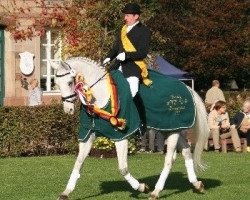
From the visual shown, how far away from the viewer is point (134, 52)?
43.9ft

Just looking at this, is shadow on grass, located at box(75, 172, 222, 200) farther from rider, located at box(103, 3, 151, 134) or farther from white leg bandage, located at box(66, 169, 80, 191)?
rider, located at box(103, 3, 151, 134)

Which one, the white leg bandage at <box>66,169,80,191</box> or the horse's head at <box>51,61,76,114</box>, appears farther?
the white leg bandage at <box>66,169,80,191</box>

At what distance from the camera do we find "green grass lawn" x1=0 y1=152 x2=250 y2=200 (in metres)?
13.8

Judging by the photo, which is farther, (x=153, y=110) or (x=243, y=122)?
(x=243, y=122)

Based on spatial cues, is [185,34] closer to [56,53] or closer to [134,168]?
[56,53]

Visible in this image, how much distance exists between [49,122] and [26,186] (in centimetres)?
705

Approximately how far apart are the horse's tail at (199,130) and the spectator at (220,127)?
953cm

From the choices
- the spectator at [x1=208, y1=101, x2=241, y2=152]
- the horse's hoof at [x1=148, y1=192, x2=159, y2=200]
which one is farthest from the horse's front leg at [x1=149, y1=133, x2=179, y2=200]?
the spectator at [x1=208, y1=101, x2=241, y2=152]

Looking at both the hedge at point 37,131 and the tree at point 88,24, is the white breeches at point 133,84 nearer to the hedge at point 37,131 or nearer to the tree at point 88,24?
the hedge at point 37,131

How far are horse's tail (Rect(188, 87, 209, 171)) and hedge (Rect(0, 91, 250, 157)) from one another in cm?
686

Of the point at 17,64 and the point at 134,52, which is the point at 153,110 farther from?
the point at 17,64

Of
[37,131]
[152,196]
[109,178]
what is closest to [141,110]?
[152,196]

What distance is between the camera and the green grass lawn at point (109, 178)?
13.8m

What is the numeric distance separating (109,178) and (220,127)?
29.0 feet
